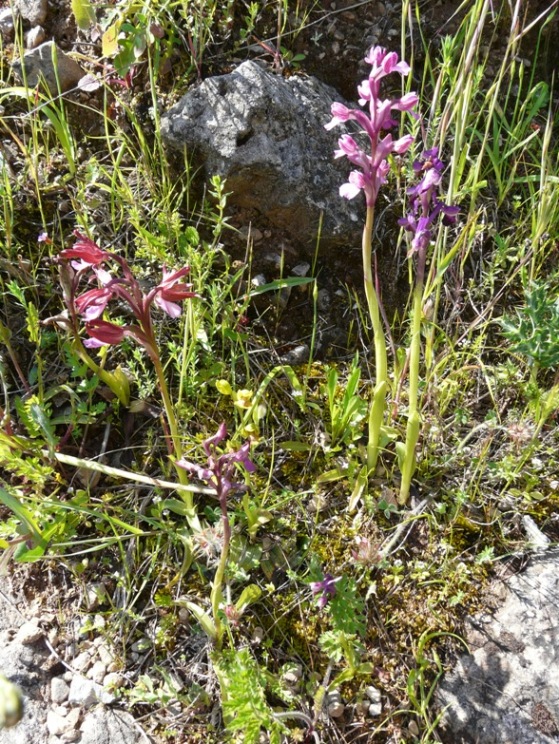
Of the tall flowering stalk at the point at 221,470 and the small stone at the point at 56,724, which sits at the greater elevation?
the tall flowering stalk at the point at 221,470

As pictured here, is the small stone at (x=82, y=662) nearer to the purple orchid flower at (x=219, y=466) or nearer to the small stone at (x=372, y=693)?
the purple orchid flower at (x=219, y=466)

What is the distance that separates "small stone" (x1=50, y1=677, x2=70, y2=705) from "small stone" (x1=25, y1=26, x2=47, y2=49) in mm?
2370

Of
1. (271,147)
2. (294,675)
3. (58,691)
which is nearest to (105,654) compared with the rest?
(58,691)

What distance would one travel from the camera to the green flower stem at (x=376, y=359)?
161cm

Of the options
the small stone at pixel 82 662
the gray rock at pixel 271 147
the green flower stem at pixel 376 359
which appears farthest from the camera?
the gray rock at pixel 271 147

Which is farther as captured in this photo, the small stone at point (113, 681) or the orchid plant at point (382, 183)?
the small stone at point (113, 681)

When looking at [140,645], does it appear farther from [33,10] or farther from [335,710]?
[33,10]

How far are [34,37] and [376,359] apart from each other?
1.97 m

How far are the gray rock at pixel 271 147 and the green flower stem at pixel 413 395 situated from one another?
636mm

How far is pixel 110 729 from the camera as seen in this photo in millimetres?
1625

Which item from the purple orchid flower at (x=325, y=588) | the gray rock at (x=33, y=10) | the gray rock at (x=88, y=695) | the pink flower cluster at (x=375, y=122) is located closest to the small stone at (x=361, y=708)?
the purple orchid flower at (x=325, y=588)

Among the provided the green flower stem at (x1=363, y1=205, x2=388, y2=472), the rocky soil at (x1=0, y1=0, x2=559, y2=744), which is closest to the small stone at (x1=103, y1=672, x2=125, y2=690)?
the rocky soil at (x1=0, y1=0, x2=559, y2=744)

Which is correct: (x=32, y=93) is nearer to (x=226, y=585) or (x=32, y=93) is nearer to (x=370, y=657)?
(x=226, y=585)

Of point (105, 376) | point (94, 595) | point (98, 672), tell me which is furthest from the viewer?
point (105, 376)
